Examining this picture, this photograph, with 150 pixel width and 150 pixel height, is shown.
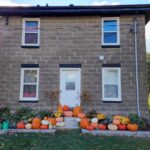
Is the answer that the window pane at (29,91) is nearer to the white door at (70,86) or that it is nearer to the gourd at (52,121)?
the white door at (70,86)

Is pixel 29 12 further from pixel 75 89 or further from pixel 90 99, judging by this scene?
pixel 90 99

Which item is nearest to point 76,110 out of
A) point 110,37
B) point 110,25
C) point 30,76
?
point 30,76

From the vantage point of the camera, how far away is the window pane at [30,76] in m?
13.3

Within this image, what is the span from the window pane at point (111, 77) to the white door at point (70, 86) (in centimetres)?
142

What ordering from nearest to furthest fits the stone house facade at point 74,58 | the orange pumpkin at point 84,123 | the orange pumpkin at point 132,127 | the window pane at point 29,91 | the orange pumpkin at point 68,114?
the orange pumpkin at point 132,127, the orange pumpkin at point 84,123, the orange pumpkin at point 68,114, the stone house facade at point 74,58, the window pane at point 29,91

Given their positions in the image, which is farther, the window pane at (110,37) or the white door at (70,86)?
the window pane at (110,37)

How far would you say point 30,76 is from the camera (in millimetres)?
13320

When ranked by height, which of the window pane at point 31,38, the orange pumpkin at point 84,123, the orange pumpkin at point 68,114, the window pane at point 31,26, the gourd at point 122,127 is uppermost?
the window pane at point 31,26

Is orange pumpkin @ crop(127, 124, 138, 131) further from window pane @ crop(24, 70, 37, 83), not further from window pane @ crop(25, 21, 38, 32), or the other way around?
window pane @ crop(25, 21, 38, 32)

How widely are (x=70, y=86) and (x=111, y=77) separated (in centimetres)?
220

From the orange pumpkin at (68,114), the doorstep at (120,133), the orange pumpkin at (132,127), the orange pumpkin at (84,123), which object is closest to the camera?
the doorstep at (120,133)

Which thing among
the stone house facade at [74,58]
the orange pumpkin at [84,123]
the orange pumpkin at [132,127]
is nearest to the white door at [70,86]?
the stone house facade at [74,58]

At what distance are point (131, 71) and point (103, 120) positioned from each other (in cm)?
328

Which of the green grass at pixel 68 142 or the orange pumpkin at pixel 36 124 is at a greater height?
the orange pumpkin at pixel 36 124
